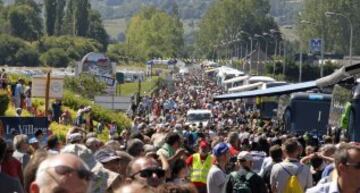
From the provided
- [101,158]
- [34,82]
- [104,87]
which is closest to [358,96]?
[34,82]

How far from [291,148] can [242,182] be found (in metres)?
0.65

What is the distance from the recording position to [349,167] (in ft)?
25.8

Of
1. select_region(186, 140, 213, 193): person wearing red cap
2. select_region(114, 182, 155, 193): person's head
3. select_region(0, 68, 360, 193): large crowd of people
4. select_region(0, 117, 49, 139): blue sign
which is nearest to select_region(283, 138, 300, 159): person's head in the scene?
select_region(0, 68, 360, 193): large crowd of people

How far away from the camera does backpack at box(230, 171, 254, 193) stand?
1291cm

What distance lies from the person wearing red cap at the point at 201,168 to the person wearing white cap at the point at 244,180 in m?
1.21

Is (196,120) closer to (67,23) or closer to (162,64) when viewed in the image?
(162,64)

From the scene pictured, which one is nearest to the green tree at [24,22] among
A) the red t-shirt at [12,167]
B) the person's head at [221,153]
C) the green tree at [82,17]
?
the green tree at [82,17]

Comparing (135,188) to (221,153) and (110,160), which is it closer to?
(110,160)

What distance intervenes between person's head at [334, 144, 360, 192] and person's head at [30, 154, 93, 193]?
221 centimetres

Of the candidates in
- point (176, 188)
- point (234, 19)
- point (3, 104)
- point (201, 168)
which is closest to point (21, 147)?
point (201, 168)

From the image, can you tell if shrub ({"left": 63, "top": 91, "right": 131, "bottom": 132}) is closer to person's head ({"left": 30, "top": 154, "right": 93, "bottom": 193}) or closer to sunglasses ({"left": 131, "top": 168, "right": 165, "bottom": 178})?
sunglasses ({"left": 131, "top": 168, "right": 165, "bottom": 178})

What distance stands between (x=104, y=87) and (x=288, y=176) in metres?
51.7

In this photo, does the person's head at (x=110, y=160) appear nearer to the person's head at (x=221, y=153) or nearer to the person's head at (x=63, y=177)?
the person's head at (x=221, y=153)

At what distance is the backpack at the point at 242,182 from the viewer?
42.4 ft
